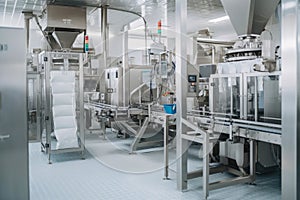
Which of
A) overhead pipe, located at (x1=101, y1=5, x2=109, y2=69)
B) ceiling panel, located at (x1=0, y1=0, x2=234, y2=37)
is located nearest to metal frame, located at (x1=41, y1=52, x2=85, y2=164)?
ceiling panel, located at (x1=0, y1=0, x2=234, y2=37)

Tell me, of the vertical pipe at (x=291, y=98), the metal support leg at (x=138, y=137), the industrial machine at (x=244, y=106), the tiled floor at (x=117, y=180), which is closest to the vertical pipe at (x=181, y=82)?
the industrial machine at (x=244, y=106)

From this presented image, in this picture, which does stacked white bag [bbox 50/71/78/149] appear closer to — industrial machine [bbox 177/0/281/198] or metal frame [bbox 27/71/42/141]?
metal frame [bbox 27/71/42/141]

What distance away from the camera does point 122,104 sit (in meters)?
5.23

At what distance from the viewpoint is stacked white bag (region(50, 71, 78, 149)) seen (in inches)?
166

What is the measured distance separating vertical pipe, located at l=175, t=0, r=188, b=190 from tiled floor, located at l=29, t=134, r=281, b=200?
22 centimetres

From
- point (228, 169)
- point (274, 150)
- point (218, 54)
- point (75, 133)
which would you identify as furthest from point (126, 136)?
point (274, 150)

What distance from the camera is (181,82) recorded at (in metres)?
2.94

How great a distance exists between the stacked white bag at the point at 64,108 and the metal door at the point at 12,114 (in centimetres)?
199

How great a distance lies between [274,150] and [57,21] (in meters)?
3.83

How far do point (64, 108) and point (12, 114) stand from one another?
211 centimetres

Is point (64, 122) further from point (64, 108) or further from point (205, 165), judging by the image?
point (205, 165)

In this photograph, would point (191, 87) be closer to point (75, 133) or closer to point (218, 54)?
point (218, 54)

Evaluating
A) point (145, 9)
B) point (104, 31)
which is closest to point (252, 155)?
point (145, 9)

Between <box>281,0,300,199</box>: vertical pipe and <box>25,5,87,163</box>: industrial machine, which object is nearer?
<box>281,0,300,199</box>: vertical pipe
